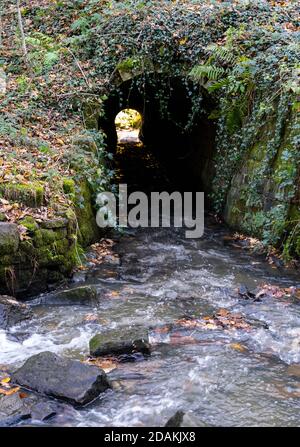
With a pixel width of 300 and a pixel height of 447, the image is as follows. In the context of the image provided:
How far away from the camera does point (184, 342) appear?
17.8 ft

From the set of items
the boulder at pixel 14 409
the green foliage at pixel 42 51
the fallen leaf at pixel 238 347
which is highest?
the green foliage at pixel 42 51

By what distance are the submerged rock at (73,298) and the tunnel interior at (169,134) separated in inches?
230

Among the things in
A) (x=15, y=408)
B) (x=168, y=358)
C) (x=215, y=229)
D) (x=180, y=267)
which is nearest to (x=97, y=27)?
(x=215, y=229)

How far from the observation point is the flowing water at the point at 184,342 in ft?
13.5

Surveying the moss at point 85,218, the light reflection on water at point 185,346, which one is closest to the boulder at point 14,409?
the light reflection on water at point 185,346

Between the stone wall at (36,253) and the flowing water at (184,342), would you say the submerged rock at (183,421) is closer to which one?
the flowing water at (184,342)

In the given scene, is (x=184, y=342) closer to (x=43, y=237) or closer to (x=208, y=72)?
(x=43, y=237)

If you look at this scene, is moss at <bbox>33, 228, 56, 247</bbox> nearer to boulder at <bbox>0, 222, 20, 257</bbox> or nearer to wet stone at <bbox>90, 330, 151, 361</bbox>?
boulder at <bbox>0, 222, 20, 257</bbox>

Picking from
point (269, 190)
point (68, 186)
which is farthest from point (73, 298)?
point (269, 190)

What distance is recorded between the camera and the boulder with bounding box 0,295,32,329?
5631 millimetres

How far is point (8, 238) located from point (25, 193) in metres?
0.96

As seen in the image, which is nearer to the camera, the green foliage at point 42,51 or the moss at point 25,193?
the moss at point 25,193

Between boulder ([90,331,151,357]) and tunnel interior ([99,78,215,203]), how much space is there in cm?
704

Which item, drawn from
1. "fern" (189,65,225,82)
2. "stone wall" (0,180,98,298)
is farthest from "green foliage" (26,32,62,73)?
"stone wall" (0,180,98,298)
